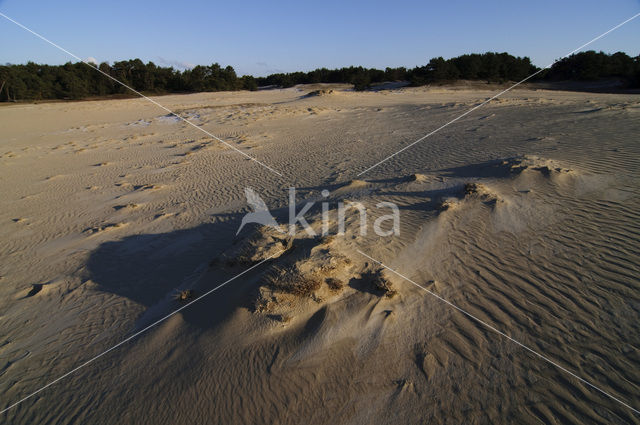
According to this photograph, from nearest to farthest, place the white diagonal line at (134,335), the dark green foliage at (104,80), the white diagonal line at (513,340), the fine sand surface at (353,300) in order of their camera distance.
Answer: the white diagonal line at (513,340), the fine sand surface at (353,300), the white diagonal line at (134,335), the dark green foliage at (104,80)

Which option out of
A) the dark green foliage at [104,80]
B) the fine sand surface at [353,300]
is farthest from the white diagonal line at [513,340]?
the dark green foliage at [104,80]

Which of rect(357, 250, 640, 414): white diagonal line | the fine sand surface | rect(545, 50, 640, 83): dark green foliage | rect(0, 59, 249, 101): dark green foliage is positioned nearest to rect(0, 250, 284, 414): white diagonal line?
the fine sand surface

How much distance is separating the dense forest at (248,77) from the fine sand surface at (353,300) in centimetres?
2289

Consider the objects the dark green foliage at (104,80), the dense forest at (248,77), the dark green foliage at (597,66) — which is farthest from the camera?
the dark green foliage at (104,80)

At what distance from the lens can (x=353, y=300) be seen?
385cm

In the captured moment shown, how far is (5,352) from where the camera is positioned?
418 centimetres

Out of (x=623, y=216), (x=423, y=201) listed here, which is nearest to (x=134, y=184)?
(x=423, y=201)

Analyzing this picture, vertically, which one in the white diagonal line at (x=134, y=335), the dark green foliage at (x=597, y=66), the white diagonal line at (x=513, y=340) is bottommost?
the white diagonal line at (x=134, y=335)

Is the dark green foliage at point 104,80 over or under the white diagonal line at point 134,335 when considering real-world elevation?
over

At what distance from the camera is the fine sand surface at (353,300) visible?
9.75ft

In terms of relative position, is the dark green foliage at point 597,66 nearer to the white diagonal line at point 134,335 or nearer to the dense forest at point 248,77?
the dense forest at point 248,77

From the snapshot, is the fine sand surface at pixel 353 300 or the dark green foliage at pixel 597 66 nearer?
the fine sand surface at pixel 353 300

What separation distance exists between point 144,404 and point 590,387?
426cm

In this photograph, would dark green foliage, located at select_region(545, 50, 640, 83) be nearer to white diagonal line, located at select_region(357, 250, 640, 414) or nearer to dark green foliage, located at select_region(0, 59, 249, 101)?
white diagonal line, located at select_region(357, 250, 640, 414)
